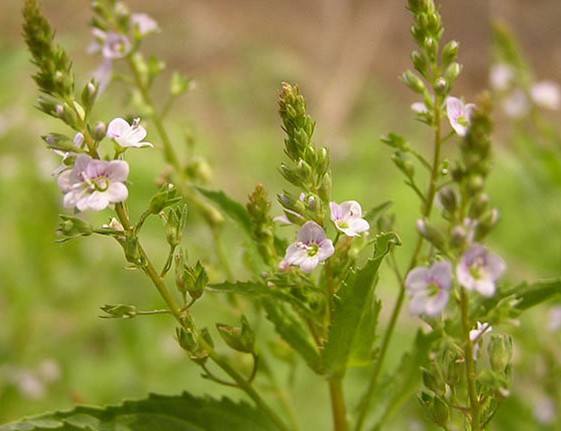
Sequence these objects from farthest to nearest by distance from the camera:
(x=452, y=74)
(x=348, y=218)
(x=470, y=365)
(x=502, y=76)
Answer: (x=502, y=76) < (x=452, y=74) < (x=348, y=218) < (x=470, y=365)

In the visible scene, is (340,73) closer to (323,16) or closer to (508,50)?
(323,16)

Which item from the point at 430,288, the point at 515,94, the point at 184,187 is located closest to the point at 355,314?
the point at 430,288

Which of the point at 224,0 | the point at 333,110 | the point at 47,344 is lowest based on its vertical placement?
the point at 47,344

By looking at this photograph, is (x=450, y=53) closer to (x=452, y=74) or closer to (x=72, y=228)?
(x=452, y=74)

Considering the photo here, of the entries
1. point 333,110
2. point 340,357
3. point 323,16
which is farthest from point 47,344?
point 323,16

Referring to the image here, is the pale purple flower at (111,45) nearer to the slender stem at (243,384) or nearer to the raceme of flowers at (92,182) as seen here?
the raceme of flowers at (92,182)

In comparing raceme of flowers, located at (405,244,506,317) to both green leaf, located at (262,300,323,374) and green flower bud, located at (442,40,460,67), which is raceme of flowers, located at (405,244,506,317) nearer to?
green leaf, located at (262,300,323,374)
